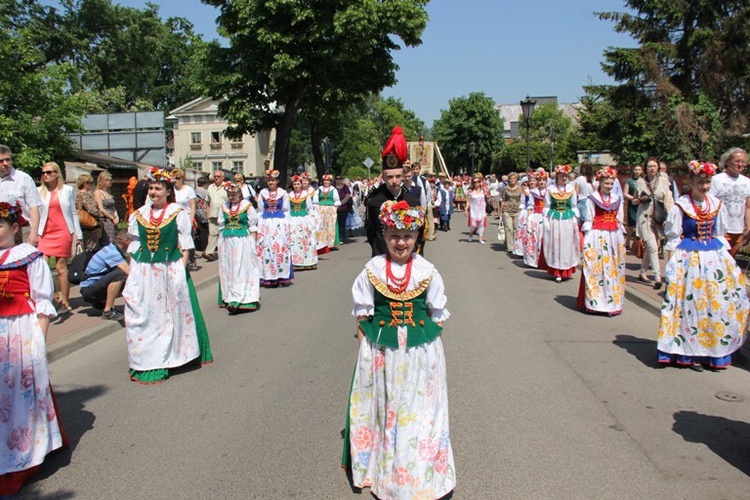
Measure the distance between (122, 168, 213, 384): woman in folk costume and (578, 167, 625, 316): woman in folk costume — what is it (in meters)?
5.59

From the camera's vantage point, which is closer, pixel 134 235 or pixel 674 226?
pixel 134 235

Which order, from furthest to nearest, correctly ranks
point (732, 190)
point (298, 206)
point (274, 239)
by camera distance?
1. point (298, 206)
2. point (274, 239)
3. point (732, 190)

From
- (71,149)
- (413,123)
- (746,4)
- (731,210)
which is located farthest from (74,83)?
(413,123)

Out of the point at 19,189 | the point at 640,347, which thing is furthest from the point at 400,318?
the point at 19,189

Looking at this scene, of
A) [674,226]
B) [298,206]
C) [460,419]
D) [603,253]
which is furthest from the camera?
[298,206]

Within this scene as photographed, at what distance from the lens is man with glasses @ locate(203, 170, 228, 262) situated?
14.5 m

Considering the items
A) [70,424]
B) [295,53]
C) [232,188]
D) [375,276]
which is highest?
[295,53]

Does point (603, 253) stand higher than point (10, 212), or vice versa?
point (10, 212)

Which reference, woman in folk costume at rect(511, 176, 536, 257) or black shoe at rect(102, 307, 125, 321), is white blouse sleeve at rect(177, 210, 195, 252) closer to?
black shoe at rect(102, 307, 125, 321)

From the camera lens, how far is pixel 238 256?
9875 mm

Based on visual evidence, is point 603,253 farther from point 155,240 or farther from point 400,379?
point 400,379

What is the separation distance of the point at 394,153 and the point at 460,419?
2223 millimetres

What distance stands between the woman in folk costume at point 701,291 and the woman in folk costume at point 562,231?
18.4ft

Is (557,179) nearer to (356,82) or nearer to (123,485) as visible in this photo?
(123,485)
